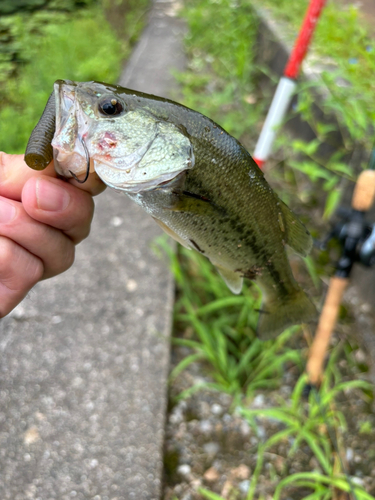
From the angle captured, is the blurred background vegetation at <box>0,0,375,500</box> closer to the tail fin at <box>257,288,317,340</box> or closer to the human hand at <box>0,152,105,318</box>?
the tail fin at <box>257,288,317,340</box>

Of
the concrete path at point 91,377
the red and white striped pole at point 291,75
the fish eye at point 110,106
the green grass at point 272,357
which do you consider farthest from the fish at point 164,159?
the red and white striped pole at point 291,75

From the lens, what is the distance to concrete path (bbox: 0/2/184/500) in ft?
5.13

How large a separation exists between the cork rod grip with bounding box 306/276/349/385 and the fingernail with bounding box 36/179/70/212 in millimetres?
1382

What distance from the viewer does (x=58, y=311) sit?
84.2 inches

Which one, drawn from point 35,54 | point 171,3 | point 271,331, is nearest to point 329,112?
point 271,331

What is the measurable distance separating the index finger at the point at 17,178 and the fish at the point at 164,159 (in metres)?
0.07

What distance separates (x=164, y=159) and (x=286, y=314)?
67 centimetres

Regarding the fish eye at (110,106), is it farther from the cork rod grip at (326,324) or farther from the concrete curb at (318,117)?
the concrete curb at (318,117)

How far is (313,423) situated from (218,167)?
1.50 meters

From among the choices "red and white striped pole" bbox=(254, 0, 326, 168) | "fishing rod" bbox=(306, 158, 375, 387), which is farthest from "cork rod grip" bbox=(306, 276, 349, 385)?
"red and white striped pole" bbox=(254, 0, 326, 168)

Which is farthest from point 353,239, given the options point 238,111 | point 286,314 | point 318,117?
point 238,111

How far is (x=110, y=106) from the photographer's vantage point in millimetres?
921

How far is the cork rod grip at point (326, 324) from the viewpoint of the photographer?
1.88 meters

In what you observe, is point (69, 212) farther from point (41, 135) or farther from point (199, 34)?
point (199, 34)
